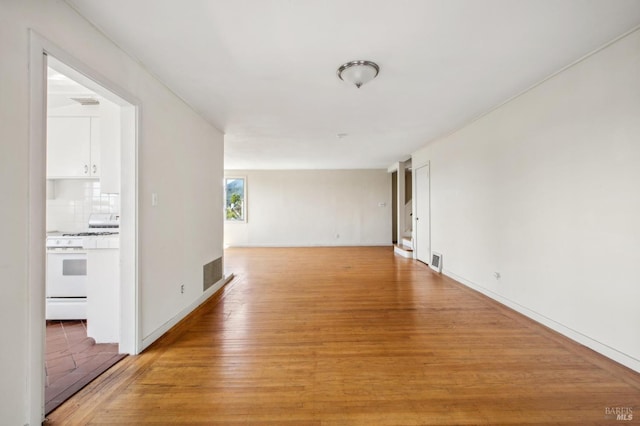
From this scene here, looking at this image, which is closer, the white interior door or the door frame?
the door frame

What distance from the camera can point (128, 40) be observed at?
1965 millimetres

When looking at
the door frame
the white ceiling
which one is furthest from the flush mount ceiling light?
the door frame

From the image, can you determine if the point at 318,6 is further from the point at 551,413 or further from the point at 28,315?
the point at 551,413

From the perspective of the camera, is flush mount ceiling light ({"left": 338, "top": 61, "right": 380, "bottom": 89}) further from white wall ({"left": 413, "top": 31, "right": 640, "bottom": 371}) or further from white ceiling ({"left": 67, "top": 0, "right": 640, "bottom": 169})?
white wall ({"left": 413, "top": 31, "right": 640, "bottom": 371})

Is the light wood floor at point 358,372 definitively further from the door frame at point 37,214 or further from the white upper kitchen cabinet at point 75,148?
the white upper kitchen cabinet at point 75,148

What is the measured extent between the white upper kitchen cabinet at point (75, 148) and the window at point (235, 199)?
5.37 m

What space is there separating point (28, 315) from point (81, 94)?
2.48 metres

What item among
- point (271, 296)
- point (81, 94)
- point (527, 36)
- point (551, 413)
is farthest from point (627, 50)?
point (81, 94)

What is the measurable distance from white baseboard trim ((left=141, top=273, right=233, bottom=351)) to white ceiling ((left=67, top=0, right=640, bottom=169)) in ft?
7.94

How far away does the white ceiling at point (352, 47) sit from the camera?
1.67 metres

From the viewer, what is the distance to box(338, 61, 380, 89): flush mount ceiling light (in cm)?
227

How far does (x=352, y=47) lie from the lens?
6.74 ft

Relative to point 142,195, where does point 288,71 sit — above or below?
above

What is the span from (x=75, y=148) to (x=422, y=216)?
5.86m
